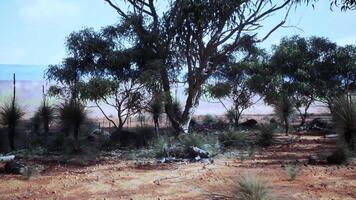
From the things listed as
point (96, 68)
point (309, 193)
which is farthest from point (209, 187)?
point (96, 68)

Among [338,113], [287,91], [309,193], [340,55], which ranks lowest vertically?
[309,193]

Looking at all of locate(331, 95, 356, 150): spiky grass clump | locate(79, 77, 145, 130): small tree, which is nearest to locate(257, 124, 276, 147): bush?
locate(331, 95, 356, 150): spiky grass clump

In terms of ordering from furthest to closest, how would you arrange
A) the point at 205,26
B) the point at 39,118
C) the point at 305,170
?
the point at 39,118
the point at 205,26
the point at 305,170

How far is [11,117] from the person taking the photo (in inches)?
678

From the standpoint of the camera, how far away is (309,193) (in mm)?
7828

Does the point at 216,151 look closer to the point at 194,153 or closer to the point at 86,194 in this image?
the point at 194,153

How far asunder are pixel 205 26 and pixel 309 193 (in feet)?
32.8

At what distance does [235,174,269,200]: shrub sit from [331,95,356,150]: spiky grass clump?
6.61 metres

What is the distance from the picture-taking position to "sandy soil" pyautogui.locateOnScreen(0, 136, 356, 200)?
800 centimetres

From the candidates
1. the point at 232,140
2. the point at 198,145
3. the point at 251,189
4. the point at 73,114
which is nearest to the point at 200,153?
the point at 198,145

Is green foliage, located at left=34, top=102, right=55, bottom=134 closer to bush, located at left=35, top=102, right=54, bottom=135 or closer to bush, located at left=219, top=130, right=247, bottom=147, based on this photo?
bush, located at left=35, top=102, right=54, bottom=135

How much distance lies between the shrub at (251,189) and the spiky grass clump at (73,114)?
10.7 meters

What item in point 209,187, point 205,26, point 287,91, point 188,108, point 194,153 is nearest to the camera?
point 209,187

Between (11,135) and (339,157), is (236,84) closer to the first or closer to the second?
(11,135)
